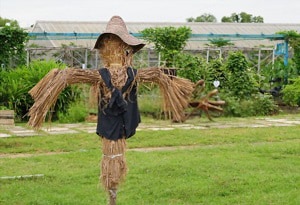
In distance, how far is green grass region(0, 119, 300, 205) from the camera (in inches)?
225

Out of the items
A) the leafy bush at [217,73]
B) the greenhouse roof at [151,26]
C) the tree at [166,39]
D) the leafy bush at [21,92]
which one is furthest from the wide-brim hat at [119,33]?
the greenhouse roof at [151,26]

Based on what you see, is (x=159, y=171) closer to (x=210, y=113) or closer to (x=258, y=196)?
(x=258, y=196)

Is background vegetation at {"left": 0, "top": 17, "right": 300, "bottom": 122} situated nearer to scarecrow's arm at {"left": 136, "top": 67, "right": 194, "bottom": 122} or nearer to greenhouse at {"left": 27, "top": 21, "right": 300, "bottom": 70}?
greenhouse at {"left": 27, "top": 21, "right": 300, "bottom": 70}

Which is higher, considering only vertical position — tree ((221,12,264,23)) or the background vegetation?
tree ((221,12,264,23))

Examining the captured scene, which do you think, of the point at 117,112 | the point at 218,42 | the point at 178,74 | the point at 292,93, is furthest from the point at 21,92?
the point at 218,42

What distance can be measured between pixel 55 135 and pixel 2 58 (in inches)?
Answer: 182

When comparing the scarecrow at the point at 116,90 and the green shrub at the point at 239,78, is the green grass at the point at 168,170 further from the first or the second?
the green shrub at the point at 239,78

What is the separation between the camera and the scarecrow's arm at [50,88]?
4.00 meters

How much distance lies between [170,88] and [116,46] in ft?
1.66

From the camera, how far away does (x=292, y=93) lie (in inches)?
601

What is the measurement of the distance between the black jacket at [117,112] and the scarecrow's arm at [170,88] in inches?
3.9

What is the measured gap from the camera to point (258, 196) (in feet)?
18.8

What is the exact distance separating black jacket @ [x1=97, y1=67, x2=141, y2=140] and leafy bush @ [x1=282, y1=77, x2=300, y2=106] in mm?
9892

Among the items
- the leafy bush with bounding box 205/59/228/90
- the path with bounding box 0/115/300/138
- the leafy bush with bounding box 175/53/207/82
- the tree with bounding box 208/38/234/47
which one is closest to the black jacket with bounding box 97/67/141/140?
the path with bounding box 0/115/300/138
